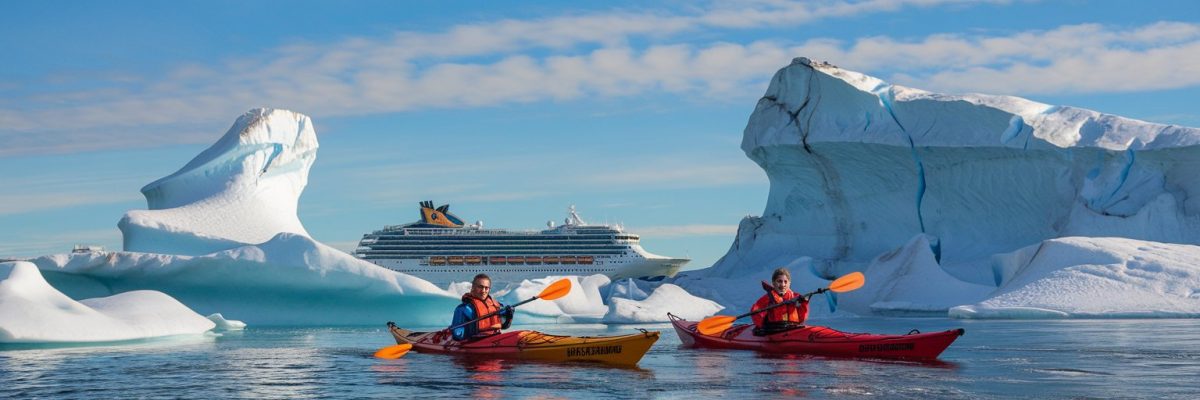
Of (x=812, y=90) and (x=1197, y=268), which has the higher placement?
(x=812, y=90)

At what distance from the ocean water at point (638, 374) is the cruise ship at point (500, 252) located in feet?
121

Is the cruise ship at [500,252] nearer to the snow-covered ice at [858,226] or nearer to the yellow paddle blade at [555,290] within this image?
the snow-covered ice at [858,226]

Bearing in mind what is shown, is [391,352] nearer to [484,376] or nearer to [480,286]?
[480,286]

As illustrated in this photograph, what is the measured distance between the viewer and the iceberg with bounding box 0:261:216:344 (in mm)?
14680

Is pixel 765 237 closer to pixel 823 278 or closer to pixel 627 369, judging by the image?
pixel 823 278

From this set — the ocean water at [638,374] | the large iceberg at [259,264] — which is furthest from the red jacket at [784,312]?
the large iceberg at [259,264]

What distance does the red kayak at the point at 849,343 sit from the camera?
11961 millimetres

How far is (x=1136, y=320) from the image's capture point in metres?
21.0

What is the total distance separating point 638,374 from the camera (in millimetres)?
10742

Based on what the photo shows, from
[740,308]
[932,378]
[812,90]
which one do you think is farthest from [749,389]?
[812,90]

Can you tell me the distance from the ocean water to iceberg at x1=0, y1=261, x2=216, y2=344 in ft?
0.82

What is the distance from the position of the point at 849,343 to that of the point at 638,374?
8.74 ft

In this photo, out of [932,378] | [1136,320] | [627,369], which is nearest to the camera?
[932,378]

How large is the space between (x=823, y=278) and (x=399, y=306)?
11.0 metres
